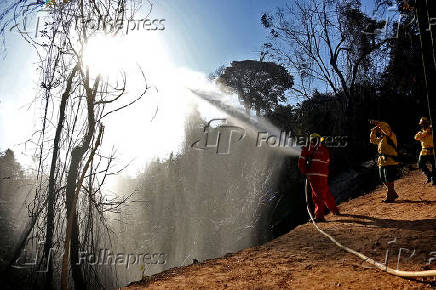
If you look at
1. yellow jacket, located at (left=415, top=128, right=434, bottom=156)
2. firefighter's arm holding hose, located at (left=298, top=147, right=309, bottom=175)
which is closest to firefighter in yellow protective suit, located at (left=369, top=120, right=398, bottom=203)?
yellow jacket, located at (left=415, top=128, right=434, bottom=156)

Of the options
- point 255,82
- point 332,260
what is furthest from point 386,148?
point 255,82

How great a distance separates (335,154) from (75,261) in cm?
1466

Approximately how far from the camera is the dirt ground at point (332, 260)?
10.6 feet

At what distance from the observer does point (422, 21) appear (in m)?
1.77

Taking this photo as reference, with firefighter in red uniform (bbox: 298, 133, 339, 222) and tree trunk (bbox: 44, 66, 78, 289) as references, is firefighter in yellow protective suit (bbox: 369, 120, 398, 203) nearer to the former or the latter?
firefighter in red uniform (bbox: 298, 133, 339, 222)

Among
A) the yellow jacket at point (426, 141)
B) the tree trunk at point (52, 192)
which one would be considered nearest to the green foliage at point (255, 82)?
the yellow jacket at point (426, 141)

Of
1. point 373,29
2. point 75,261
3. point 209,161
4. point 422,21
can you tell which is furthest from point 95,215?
point 209,161

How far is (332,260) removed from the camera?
3.90m

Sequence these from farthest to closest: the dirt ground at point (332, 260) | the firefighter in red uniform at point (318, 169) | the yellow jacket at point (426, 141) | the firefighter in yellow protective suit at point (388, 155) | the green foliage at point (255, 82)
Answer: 1. the green foliage at point (255, 82)
2. the yellow jacket at point (426, 141)
3. the firefighter in yellow protective suit at point (388, 155)
4. the firefighter in red uniform at point (318, 169)
5. the dirt ground at point (332, 260)

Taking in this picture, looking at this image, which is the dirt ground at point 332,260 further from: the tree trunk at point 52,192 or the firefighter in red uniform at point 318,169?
the tree trunk at point 52,192

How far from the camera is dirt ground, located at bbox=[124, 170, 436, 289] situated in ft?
10.6

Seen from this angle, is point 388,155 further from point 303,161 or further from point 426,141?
point 303,161

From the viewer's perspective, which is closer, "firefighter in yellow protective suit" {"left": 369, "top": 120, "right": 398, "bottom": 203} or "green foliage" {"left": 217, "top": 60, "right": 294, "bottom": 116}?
"firefighter in yellow protective suit" {"left": 369, "top": 120, "right": 398, "bottom": 203}

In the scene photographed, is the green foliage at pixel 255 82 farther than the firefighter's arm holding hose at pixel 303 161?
Yes
